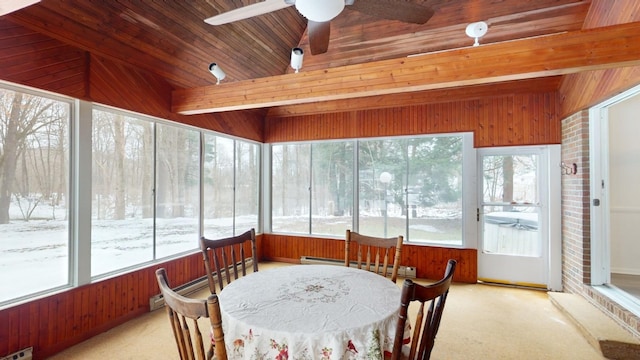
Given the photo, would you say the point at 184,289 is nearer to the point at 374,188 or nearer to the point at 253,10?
the point at 374,188

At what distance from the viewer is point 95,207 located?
9.26ft

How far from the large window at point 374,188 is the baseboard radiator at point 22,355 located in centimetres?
347

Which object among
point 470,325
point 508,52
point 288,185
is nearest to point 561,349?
point 470,325

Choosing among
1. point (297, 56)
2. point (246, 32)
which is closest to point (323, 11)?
point (297, 56)

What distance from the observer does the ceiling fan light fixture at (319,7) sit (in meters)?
1.53

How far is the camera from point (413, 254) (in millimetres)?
4402

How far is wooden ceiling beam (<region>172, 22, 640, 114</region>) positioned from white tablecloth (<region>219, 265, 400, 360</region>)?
5.55 feet

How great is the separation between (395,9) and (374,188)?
120 inches

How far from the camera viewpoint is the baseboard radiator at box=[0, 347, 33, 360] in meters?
2.14

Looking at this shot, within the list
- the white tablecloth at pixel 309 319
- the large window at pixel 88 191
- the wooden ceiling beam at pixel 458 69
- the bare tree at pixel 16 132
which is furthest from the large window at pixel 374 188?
the bare tree at pixel 16 132

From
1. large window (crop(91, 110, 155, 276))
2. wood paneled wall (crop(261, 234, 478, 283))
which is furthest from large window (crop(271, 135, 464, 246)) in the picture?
large window (crop(91, 110, 155, 276))

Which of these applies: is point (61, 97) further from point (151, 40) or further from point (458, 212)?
point (458, 212)

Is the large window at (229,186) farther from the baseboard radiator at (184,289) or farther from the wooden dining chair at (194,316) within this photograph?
the wooden dining chair at (194,316)

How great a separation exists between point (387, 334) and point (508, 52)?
2198mm
